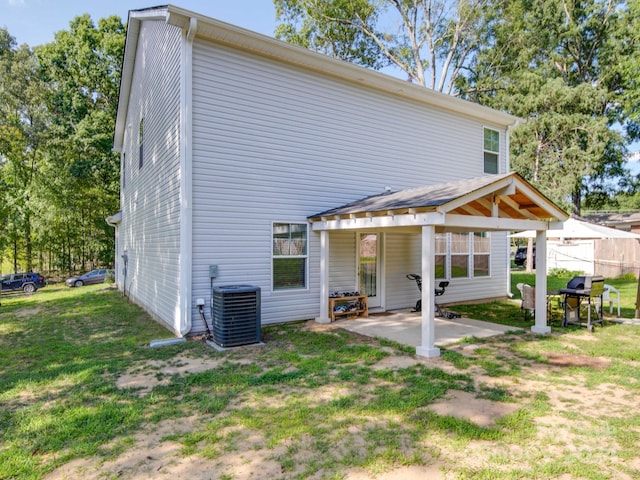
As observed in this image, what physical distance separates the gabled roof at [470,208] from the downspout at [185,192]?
2582 mm

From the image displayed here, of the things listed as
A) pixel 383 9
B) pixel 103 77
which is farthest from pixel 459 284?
pixel 103 77

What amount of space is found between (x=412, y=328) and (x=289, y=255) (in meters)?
2.84

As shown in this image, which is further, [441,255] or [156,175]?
[441,255]

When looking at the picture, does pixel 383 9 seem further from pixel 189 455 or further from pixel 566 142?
pixel 189 455

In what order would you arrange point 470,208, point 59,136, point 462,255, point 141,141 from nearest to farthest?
point 470,208, point 141,141, point 462,255, point 59,136

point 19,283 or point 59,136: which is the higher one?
point 59,136

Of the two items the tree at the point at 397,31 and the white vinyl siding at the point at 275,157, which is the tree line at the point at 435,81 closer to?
the tree at the point at 397,31

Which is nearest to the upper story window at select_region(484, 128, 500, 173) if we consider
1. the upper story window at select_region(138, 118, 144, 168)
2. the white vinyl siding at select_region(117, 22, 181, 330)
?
the white vinyl siding at select_region(117, 22, 181, 330)

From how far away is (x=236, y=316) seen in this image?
243 inches

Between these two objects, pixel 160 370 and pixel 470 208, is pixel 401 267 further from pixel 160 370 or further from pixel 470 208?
pixel 160 370

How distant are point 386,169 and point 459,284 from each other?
386 cm

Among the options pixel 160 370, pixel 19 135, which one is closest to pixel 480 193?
pixel 160 370

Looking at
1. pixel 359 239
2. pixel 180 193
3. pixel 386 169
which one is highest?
pixel 386 169

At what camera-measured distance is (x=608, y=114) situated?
22047 mm
